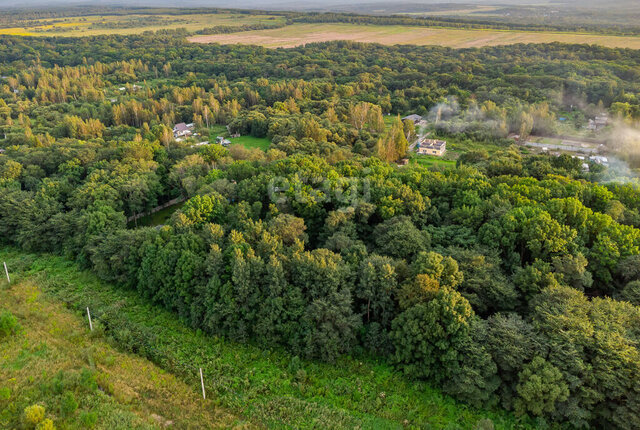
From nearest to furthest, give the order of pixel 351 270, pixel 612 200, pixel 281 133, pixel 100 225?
pixel 351 270 < pixel 612 200 < pixel 100 225 < pixel 281 133

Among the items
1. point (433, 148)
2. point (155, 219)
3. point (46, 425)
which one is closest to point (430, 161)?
point (433, 148)

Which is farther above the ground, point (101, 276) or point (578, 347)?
point (578, 347)

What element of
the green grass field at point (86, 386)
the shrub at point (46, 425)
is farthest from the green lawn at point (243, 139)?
the shrub at point (46, 425)

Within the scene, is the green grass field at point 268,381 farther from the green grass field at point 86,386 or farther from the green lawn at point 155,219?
the green lawn at point 155,219

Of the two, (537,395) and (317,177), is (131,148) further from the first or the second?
(537,395)

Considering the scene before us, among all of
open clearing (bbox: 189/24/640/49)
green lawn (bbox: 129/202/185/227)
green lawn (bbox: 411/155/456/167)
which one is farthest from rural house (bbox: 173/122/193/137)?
open clearing (bbox: 189/24/640/49)

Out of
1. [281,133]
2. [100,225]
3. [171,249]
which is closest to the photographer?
[171,249]

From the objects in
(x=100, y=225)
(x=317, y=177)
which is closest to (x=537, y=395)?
(x=317, y=177)
